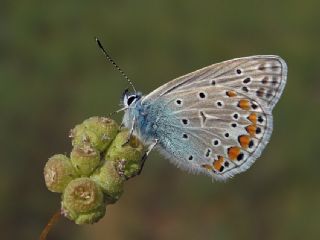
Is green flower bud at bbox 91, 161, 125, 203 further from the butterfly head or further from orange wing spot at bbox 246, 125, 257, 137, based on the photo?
orange wing spot at bbox 246, 125, 257, 137

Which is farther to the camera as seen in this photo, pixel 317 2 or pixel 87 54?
pixel 317 2

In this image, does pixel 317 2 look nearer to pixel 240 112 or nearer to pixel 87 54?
pixel 87 54

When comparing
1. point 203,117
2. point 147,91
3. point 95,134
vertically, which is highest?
point 147,91

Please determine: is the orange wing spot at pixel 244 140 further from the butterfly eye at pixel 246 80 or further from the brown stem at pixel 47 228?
the brown stem at pixel 47 228

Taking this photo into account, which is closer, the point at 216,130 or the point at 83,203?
the point at 83,203

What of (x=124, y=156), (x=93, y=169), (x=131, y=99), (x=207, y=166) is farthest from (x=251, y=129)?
(x=93, y=169)

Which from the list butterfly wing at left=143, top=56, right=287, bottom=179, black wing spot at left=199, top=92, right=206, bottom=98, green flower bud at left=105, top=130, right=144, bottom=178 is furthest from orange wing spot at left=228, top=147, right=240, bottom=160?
green flower bud at left=105, top=130, right=144, bottom=178

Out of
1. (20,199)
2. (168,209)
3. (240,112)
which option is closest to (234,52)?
(168,209)

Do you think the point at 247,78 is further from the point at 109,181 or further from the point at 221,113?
the point at 109,181
